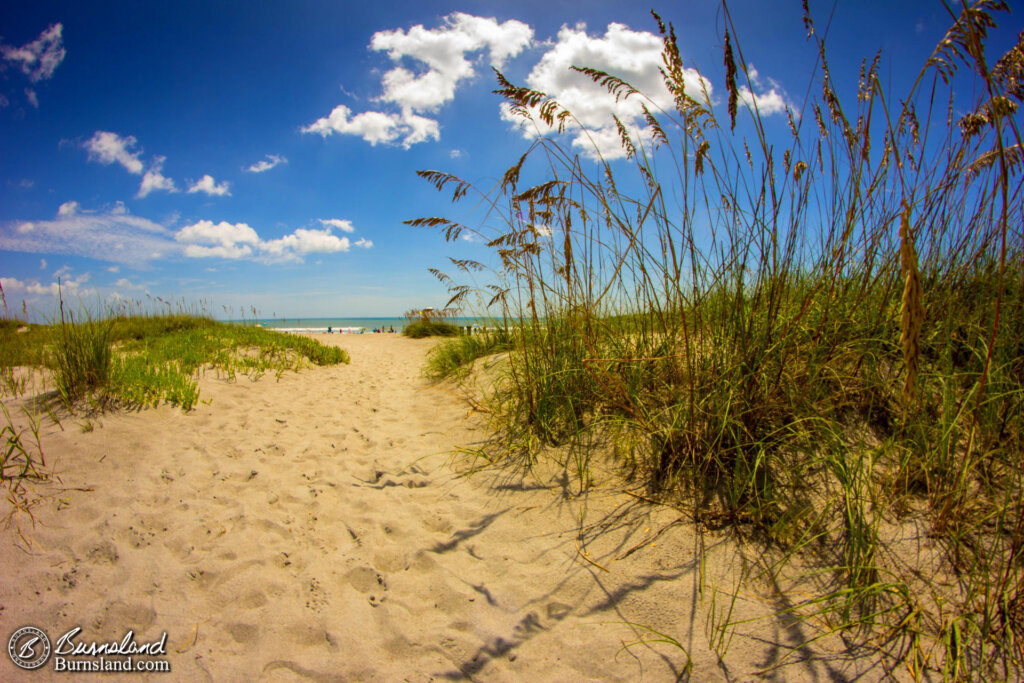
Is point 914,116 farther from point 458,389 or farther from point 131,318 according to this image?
point 131,318

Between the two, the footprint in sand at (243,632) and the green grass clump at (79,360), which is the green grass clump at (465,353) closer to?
the green grass clump at (79,360)

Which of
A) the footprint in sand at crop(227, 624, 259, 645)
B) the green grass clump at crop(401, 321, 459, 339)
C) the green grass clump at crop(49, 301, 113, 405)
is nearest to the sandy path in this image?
the footprint in sand at crop(227, 624, 259, 645)

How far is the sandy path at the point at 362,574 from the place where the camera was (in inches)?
59.5

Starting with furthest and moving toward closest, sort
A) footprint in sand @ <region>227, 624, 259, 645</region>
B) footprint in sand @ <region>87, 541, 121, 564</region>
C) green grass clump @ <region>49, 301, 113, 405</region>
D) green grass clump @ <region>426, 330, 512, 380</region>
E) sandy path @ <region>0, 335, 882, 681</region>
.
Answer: green grass clump @ <region>426, 330, 512, 380</region> < green grass clump @ <region>49, 301, 113, 405</region> < footprint in sand @ <region>87, 541, 121, 564</region> < footprint in sand @ <region>227, 624, 259, 645</region> < sandy path @ <region>0, 335, 882, 681</region>

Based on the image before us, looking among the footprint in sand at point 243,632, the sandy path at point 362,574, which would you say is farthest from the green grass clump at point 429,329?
the footprint in sand at point 243,632

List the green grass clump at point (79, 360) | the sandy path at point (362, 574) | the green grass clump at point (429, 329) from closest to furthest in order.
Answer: the sandy path at point (362, 574), the green grass clump at point (79, 360), the green grass clump at point (429, 329)

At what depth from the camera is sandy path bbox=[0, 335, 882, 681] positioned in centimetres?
151

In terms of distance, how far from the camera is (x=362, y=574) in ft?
6.49

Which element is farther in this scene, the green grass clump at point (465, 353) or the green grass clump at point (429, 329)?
the green grass clump at point (429, 329)

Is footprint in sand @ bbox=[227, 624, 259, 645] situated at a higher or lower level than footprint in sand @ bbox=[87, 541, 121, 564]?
lower

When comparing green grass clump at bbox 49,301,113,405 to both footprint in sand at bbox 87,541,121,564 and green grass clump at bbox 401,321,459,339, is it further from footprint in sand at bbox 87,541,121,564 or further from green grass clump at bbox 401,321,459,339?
green grass clump at bbox 401,321,459,339

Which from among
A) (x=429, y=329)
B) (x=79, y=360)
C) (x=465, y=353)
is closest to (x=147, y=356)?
(x=79, y=360)

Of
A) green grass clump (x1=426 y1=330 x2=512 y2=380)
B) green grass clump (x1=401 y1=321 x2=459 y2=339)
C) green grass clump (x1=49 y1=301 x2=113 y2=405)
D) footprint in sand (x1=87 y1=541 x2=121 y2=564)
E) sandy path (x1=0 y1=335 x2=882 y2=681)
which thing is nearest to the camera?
sandy path (x1=0 y1=335 x2=882 y2=681)

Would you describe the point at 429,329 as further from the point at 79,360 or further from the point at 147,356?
the point at 79,360
